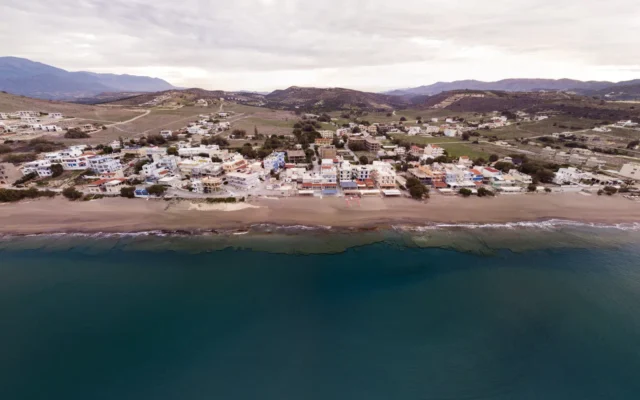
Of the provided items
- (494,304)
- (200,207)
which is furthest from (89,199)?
(494,304)

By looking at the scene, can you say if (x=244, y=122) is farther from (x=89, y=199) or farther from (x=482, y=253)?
(x=482, y=253)

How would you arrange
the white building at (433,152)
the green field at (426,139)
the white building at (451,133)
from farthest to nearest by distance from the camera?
the white building at (451,133) → the green field at (426,139) → the white building at (433,152)

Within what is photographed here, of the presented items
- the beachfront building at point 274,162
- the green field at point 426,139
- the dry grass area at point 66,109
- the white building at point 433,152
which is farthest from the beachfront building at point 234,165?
the dry grass area at point 66,109

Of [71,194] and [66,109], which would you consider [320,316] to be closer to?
[71,194]

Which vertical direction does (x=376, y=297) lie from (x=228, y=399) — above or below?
above

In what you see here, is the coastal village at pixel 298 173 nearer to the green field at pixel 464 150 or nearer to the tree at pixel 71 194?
the tree at pixel 71 194

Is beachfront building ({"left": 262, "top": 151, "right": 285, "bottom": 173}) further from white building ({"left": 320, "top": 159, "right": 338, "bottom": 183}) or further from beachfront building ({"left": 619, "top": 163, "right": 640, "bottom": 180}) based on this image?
beachfront building ({"left": 619, "top": 163, "right": 640, "bottom": 180})

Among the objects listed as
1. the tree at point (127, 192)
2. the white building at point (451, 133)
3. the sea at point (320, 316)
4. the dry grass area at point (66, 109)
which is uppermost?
the dry grass area at point (66, 109)
